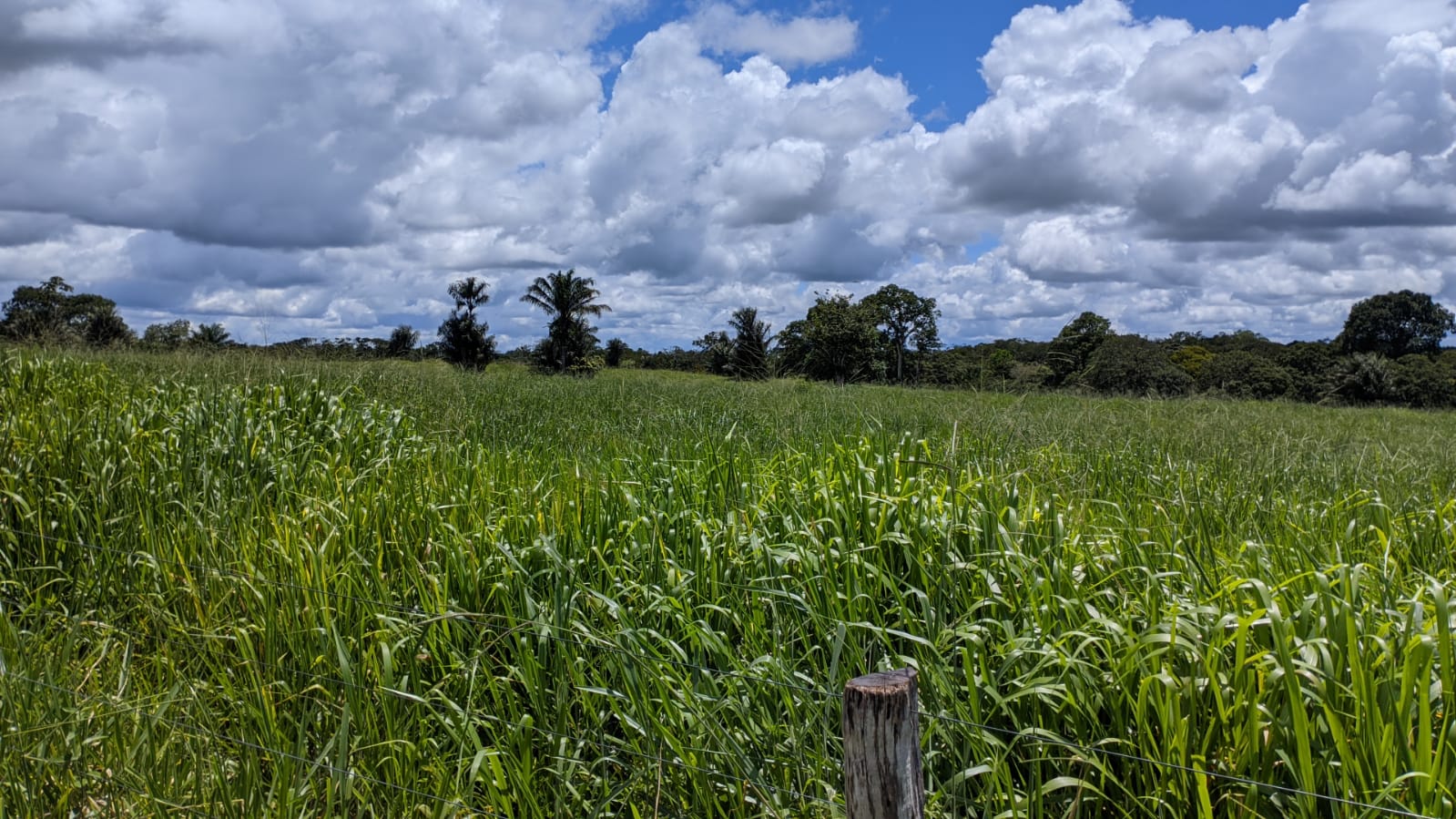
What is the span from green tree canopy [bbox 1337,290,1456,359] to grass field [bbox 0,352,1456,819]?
2185 inches

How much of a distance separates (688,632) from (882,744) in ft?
5.61

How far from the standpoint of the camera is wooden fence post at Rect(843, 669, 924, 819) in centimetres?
164

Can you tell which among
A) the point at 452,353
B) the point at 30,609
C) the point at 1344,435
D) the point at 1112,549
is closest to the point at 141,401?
the point at 30,609

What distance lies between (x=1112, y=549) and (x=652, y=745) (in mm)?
2300

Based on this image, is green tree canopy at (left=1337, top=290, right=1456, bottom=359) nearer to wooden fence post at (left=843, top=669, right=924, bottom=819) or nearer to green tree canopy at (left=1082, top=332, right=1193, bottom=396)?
green tree canopy at (left=1082, top=332, right=1193, bottom=396)

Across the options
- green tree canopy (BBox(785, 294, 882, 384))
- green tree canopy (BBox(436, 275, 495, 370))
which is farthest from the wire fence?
green tree canopy (BBox(436, 275, 495, 370))

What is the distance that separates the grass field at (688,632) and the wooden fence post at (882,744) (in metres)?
0.45

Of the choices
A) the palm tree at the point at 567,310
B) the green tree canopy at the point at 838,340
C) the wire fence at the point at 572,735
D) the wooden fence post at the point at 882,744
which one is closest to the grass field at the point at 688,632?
the wire fence at the point at 572,735

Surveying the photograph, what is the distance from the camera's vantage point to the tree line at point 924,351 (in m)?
11.3

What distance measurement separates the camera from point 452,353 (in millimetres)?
44094

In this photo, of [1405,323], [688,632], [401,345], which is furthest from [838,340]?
[1405,323]

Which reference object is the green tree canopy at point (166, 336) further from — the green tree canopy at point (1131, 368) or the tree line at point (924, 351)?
the green tree canopy at point (1131, 368)

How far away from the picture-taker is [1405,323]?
161 ft

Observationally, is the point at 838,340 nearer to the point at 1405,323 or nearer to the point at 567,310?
the point at 567,310
